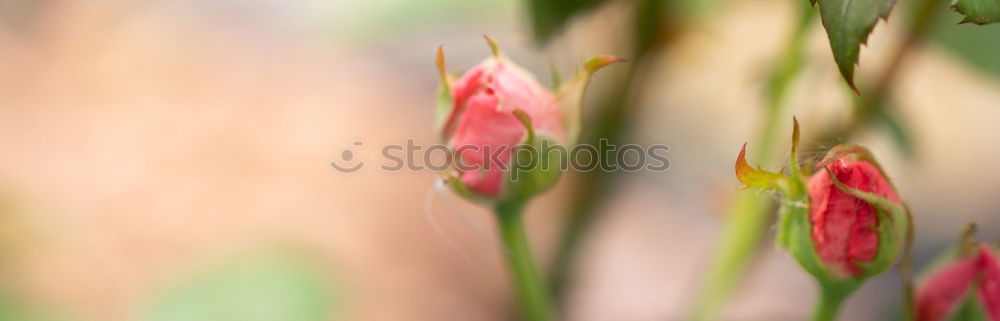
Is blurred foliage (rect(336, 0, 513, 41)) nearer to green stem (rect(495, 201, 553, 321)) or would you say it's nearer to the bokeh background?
the bokeh background

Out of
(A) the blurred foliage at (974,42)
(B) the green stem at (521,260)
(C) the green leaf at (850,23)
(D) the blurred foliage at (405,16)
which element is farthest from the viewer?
(D) the blurred foliage at (405,16)

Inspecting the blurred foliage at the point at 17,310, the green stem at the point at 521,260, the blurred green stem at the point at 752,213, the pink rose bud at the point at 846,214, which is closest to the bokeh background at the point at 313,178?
the blurred foliage at the point at 17,310

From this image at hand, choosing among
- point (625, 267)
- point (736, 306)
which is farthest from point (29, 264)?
point (736, 306)

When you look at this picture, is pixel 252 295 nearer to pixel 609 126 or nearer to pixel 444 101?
pixel 609 126

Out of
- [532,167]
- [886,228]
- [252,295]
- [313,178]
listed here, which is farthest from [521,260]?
[313,178]

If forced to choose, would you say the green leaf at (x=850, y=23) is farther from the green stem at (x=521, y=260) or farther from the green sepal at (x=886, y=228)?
the green stem at (x=521, y=260)

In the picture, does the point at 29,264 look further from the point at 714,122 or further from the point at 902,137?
the point at 902,137
